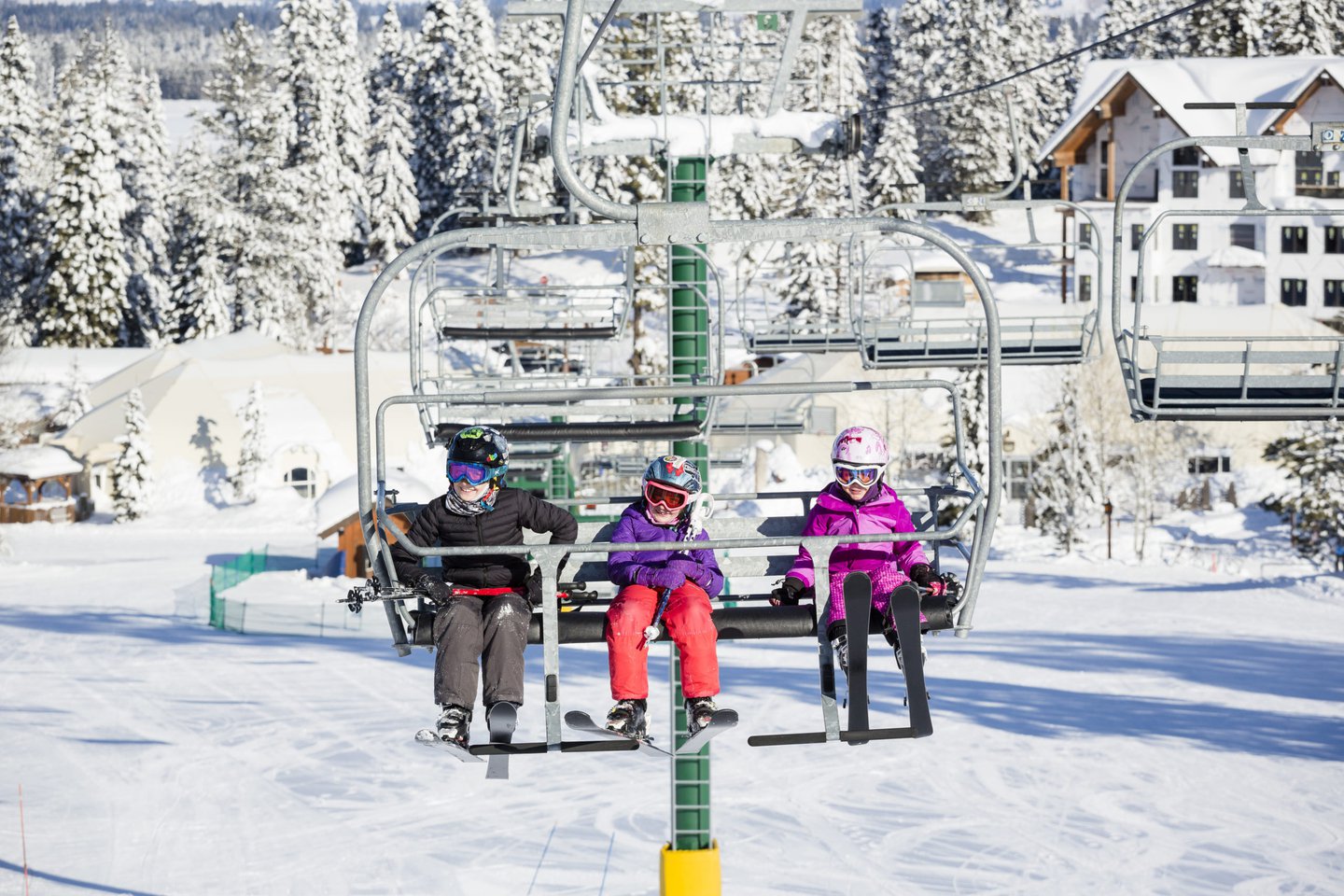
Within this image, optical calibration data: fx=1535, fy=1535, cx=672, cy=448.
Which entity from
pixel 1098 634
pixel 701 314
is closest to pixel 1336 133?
pixel 701 314

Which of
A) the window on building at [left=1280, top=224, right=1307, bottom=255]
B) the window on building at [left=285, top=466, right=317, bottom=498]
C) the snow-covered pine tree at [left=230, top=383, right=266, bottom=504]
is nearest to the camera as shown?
the snow-covered pine tree at [left=230, top=383, right=266, bottom=504]

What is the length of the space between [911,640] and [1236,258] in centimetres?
4920

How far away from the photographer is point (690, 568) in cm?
639

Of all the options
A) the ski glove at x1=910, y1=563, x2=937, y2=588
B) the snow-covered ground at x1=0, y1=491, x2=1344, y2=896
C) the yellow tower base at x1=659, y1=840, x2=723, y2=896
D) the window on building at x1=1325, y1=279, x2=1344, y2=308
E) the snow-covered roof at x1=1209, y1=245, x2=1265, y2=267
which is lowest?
the snow-covered ground at x1=0, y1=491, x2=1344, y2=896

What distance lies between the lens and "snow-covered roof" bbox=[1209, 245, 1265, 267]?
2012 inches

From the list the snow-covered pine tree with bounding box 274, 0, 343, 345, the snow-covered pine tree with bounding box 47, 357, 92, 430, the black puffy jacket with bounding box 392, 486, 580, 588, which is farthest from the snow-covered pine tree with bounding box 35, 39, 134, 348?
the black puffy jacket with bounding box 392, 486, 580, 588

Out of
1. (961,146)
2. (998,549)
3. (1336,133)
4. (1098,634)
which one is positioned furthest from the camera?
(961,146)

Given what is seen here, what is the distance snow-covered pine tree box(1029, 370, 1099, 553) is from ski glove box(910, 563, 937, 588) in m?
30.7

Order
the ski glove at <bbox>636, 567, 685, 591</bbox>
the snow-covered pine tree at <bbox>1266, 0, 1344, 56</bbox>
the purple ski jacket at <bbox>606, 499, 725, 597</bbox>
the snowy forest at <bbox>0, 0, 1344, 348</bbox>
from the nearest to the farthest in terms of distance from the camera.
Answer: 1. the ski glove at <bbox>636, 567, 685, 591</bbox>
2. the purple ski jacket at <bbox>606, 499, 725, 597</bbox>
3. the snowy forest at <bbox>0, 0, 1344, 348</bbox>
4. the snow-covered pine tree at <bbox>1266, 0, 1344, 56</bbox>

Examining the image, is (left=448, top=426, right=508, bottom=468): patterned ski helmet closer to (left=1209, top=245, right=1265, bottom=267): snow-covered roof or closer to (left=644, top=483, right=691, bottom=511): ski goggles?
(left=644, top=483, right=691, bottom=511): ski goggles

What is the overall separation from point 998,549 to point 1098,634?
39.2 feet

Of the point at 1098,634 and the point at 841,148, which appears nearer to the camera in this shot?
the point at 841,148

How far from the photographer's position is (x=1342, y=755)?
18.0m

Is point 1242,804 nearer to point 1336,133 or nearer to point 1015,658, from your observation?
point 1015,658
